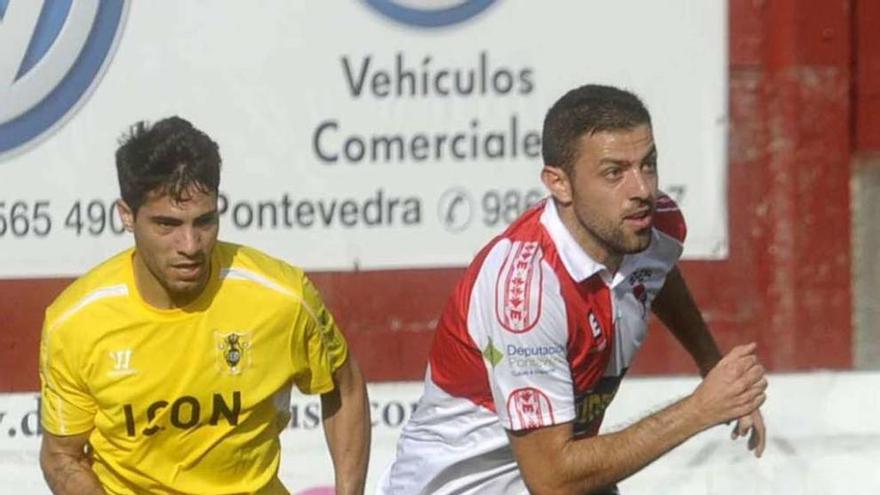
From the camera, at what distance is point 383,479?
4.96 metres

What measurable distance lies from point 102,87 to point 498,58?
4.08 ft

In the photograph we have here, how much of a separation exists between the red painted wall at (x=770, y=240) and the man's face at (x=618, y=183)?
7.43ft

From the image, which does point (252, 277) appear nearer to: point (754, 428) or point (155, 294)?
point (155, 294)

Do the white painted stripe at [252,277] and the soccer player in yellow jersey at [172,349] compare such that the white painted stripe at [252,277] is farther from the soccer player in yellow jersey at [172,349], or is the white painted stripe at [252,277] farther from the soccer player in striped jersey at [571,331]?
the soccer player in striped jersey at [571,331]

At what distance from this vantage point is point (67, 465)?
15.5ft

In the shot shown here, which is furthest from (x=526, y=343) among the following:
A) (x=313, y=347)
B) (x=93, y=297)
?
(x=93, y=297)

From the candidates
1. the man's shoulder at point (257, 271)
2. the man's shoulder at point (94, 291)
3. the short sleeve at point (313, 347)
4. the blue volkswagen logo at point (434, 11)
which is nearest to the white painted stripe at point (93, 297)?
the man's shoulder at point (94, 291)

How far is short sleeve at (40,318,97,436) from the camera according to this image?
466 centimetres

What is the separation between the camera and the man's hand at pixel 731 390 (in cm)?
412

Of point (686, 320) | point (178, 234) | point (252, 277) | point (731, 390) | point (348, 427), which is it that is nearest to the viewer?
point (731, 390)

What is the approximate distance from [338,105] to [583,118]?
2210 mm

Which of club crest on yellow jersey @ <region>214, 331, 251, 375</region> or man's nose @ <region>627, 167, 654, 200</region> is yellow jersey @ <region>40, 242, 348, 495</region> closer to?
club crest on yellow jersey @ <region>214, 331, 251, 375</region>

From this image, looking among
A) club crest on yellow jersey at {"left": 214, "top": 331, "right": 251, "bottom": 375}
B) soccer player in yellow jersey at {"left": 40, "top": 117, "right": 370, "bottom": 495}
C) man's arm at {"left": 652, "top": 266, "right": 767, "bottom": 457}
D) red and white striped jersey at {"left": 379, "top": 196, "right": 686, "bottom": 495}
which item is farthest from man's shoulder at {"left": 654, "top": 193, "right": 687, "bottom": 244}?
club crest on yellow jersey at {"left": 214, "top": 331, "right": 251, "bottom": 375}

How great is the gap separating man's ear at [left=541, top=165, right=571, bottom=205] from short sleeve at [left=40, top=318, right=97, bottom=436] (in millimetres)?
1151
